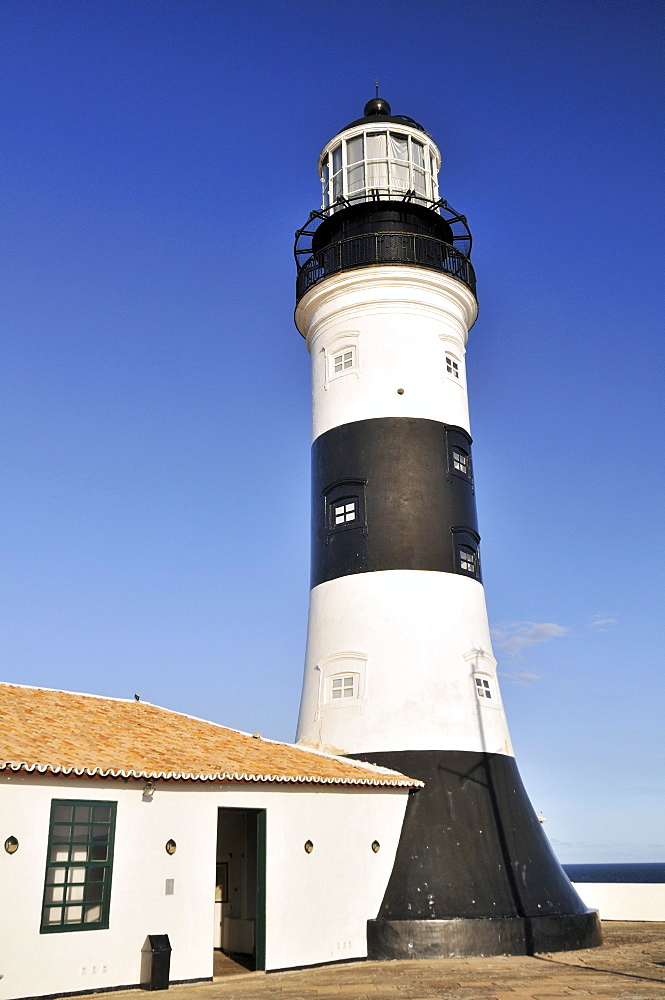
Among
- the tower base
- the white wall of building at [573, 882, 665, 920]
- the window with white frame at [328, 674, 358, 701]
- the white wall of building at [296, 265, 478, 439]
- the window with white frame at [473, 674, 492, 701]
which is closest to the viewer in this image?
the tower base

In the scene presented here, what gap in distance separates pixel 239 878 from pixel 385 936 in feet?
10.1

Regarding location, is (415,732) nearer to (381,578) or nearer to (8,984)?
(381,578)

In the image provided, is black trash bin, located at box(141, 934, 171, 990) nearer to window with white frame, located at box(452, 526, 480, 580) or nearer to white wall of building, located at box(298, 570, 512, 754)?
white wall of building, located at box(298, 570, 512, 754)

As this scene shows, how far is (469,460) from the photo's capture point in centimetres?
2081

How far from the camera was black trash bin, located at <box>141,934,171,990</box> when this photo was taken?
12.5m

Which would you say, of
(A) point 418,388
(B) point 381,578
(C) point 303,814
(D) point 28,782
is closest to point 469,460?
(A) point 418,388

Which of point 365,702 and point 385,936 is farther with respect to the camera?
point 365,702

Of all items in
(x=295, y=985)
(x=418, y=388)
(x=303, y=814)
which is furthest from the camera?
(x=418, y=388)

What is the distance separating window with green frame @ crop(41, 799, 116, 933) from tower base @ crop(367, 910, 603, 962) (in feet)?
17.3

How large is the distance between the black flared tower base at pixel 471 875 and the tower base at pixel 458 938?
0.05ft

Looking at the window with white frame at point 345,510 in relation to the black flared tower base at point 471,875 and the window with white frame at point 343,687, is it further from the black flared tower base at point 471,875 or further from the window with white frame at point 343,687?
A: the black flared tower base at point 471,875

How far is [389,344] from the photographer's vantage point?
20.3 m

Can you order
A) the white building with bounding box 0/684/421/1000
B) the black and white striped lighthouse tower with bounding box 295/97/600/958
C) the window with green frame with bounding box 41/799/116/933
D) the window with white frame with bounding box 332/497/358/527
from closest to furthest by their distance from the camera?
the white building with bounding box 0/684/421/1000 → the window with green frame with bounding box 41/799/116/933 → the black and white striped lighthouse tower with bounding box 295/97/600/958 → the window with white frame with bounding box 332/497/358/527

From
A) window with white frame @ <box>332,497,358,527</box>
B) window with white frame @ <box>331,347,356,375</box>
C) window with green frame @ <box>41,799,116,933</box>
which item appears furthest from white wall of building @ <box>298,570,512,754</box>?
window with green frame @ <box>41,799,116,933</box>
